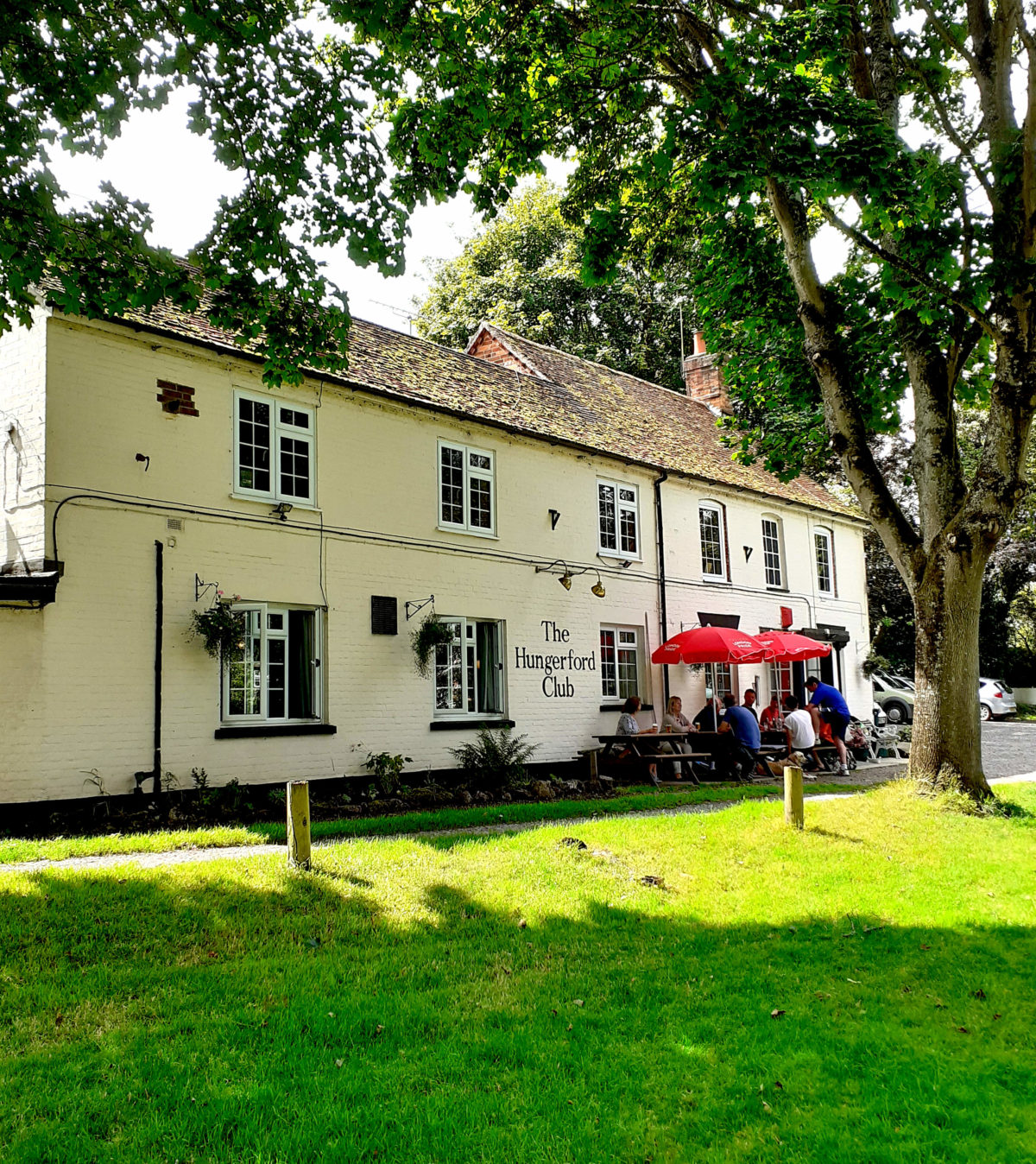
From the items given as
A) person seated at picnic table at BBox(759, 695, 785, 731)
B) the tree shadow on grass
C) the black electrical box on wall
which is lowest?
the tree shadow on grass

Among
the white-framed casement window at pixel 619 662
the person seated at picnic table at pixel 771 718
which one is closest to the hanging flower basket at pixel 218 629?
the white-framed casement window at pixel 619 662

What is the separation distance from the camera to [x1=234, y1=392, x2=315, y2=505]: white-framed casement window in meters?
13.6

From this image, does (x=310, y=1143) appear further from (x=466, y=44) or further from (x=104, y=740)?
(x=466, y=44)

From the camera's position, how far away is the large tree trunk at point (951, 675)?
38.8 feet

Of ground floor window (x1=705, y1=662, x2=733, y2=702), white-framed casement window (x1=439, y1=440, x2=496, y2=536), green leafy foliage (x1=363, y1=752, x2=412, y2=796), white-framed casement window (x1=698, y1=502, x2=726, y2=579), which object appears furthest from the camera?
white-framed casement window (x1=698, y1=502, x2=726, y2=579)

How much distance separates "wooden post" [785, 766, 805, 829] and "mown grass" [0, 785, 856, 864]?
2.92m

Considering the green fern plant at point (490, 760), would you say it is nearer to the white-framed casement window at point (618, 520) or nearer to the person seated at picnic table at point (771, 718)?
the white-framed casement window at point (618, 520)

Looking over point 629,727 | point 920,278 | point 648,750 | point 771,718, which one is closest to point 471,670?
point 629,727

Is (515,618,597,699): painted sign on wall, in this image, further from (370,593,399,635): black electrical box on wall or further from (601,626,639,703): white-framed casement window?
(370,593,399,635): black electrical box on wall

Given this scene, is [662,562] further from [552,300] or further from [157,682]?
[552,300]

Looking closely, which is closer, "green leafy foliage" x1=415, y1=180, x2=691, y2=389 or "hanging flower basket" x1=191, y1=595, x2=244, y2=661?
"hanging flower basket" x1=191, y1=595, x2=244, y2=661

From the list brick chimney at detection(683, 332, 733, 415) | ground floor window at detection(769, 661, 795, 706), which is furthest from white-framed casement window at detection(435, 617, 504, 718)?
brick chimney at detection(683, 332, 733, 415)

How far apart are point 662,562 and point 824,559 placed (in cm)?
811

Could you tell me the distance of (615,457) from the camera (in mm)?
19594
